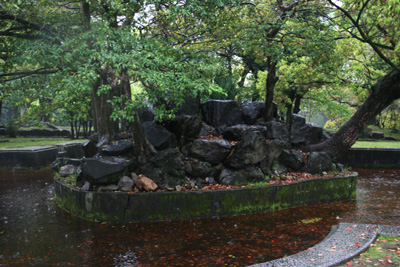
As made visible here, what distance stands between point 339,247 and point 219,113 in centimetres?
619

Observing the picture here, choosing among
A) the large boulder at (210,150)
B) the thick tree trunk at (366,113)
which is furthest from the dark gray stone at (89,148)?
the thick tree trunk at (366,113)

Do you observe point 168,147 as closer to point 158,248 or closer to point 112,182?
point 112,182

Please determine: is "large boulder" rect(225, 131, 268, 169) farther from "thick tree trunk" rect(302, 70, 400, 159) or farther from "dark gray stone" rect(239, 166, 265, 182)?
"thick tree trunk" rect(302, 70, 400, 159)

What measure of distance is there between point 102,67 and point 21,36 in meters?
3.13

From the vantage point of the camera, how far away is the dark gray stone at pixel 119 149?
7875mm

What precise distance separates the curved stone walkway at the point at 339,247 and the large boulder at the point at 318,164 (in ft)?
13.2

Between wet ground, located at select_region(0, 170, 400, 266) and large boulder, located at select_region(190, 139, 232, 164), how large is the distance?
1655 millimetres

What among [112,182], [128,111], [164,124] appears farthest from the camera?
[164,124]

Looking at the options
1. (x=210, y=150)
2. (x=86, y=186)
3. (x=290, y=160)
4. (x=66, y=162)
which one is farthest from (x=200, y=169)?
(x=66, y=162)

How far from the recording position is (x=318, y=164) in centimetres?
929

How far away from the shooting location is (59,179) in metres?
8.36

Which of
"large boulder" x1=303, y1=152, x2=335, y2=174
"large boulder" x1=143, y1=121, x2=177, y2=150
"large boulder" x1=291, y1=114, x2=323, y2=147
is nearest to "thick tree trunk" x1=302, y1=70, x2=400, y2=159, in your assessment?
"large boulder" x1=291, y1=114, x2=323, y2=147

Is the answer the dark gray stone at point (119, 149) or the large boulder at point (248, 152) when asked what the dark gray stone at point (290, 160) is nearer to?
the large boulder at point (248, 152)

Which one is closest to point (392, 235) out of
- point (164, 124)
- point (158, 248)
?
point (158, 248)
